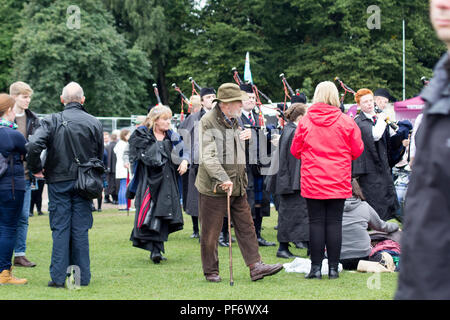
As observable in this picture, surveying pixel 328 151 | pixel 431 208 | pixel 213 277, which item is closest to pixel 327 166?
pixel 328 151

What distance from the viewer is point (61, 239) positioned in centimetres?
707

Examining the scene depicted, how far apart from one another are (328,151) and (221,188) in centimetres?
119

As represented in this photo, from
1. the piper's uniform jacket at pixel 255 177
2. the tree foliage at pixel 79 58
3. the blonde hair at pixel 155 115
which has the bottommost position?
the piper's uniform jacket at pixel 255 177

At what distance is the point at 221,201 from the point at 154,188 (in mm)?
1845

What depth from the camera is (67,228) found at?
7.12 metres

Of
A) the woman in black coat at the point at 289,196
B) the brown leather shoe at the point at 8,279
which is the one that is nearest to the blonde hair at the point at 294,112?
the woman in black coat at the point at 289,196

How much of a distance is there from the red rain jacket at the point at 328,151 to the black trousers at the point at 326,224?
13 cm

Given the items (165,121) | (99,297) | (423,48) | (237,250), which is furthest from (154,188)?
(423,48)

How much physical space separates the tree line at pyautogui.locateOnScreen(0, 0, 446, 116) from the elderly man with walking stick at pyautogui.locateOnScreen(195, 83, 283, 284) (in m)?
29.8

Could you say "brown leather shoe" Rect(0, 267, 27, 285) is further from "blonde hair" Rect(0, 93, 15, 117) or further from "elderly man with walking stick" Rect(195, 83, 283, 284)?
"elderly man with walking stick" Rect(195, 83, 283, 284)

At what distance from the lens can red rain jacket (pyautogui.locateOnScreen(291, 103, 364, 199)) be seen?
7.35 meters

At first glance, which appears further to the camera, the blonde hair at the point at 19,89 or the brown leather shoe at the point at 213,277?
the blonde hair at the point at 19,89

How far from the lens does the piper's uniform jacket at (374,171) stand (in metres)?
9.52

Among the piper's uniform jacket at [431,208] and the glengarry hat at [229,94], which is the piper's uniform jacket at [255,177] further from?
the piper's uniform jacket at [431,208]
